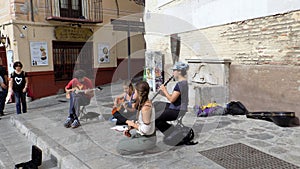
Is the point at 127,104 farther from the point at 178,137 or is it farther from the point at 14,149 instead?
the point at 14,149

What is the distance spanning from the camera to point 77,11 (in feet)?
39.1

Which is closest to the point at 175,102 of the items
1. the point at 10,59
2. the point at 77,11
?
the point at 10,59

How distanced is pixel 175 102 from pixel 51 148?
2119 mm

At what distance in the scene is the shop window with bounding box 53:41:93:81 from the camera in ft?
37.7

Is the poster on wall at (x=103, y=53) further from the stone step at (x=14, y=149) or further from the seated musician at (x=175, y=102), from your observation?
the seated musician at (x=175, y=102)

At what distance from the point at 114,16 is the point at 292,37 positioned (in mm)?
9989

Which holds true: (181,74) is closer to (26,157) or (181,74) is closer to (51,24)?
(26,157)

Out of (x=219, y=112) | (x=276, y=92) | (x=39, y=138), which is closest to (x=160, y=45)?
(x=219, y=112)

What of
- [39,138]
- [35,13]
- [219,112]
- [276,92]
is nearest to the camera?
[39,138]

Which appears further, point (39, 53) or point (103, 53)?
point (103, 53)

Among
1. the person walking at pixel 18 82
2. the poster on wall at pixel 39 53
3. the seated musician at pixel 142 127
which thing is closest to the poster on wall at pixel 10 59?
the poster on wall at pixel 39 53

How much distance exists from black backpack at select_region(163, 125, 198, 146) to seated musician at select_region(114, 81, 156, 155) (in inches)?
16.2

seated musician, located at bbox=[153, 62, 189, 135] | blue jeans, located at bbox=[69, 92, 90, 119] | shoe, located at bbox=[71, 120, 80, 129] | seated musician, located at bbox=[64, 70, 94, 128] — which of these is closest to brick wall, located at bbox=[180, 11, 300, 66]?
seated musician, located at bbox=[153, 62, 189, 135]

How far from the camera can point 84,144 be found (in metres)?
4.19
